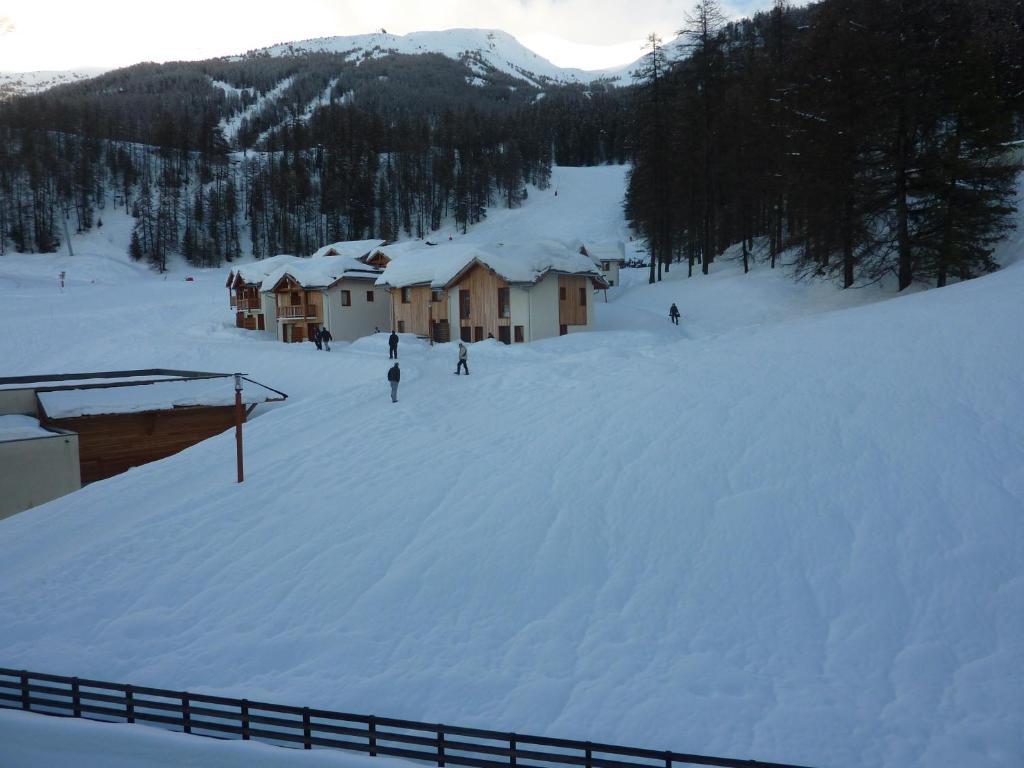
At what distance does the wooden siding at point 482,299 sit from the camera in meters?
34.1

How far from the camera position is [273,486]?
1633 cm

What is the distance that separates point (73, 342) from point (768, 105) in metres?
46.9

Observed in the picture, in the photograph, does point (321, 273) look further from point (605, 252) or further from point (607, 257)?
point (605, 252)

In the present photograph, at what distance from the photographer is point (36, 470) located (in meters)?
20.5

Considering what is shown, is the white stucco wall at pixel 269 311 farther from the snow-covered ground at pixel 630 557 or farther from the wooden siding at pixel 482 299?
the snow-covered ground at pixel 630 557

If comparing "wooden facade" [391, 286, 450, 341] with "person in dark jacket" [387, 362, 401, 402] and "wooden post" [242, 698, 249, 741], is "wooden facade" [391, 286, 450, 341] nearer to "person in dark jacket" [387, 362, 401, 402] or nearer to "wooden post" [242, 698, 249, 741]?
"person in dark jacket" [387, 362, 401, 402]

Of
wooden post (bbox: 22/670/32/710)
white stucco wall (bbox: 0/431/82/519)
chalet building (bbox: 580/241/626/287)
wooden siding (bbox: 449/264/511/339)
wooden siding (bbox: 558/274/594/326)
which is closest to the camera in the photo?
wooden post (bbox: 22/670/32/710)

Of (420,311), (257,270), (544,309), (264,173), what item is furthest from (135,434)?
(264,173)

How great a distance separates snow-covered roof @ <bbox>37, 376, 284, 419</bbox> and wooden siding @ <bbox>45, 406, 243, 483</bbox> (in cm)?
34

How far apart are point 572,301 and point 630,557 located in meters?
25.0

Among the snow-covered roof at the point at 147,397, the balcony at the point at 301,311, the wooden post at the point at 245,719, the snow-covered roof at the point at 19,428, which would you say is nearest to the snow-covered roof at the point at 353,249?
the balcony at the point at 301,311

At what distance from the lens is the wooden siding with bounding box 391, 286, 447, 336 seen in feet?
122

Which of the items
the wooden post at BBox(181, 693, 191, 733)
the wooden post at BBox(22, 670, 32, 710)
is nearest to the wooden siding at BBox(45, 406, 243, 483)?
the wooden post at BBox(22, 670, 32, 710)

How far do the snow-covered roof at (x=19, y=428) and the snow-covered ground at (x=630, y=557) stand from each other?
15.8 ft
